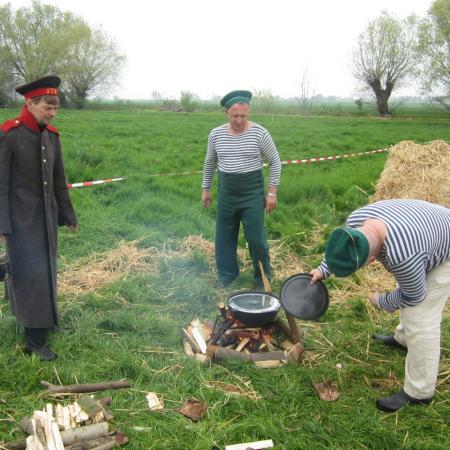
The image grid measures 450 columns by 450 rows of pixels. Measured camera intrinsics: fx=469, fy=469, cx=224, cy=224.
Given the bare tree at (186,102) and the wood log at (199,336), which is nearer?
the wood log at (199,336)

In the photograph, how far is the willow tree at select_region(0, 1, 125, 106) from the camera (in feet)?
176

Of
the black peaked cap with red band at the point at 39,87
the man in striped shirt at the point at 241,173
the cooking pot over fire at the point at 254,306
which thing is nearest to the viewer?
the black peaked cap with red band at the point at 39,87

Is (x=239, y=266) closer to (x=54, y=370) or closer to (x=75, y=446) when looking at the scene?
(x=54, y=370)

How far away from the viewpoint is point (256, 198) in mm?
5117

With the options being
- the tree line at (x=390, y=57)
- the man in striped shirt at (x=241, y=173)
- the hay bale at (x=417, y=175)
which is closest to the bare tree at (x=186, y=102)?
the tree line at (x=390, y=57)

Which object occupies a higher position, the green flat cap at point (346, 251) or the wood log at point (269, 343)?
the green flat cap at point (346, 251)

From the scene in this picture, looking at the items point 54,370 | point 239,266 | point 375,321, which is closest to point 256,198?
point 239,266

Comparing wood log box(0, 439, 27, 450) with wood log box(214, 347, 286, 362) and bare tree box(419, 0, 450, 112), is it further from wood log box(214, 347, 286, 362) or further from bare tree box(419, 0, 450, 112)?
bare tree box(419, 0, 450, 112)

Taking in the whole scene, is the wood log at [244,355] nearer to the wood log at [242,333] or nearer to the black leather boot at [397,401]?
the wood log at [242,333]

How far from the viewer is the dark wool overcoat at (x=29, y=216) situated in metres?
3.71

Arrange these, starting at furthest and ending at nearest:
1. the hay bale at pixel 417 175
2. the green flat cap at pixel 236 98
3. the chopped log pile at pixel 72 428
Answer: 1. the hay bale at pixel 417 175
2. the green flat cap at pixel 236 98
3. the chopped log pile at pixel 72 428

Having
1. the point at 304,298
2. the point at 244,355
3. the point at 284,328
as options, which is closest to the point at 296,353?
the point at 284,328

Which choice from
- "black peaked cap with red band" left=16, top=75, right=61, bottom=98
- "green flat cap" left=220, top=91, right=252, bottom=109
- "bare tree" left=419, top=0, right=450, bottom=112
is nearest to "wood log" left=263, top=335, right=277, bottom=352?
"green flat cap" left=220, top=91, right=252, bottom=109

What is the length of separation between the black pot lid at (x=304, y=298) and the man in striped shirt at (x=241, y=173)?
5.82 feet
